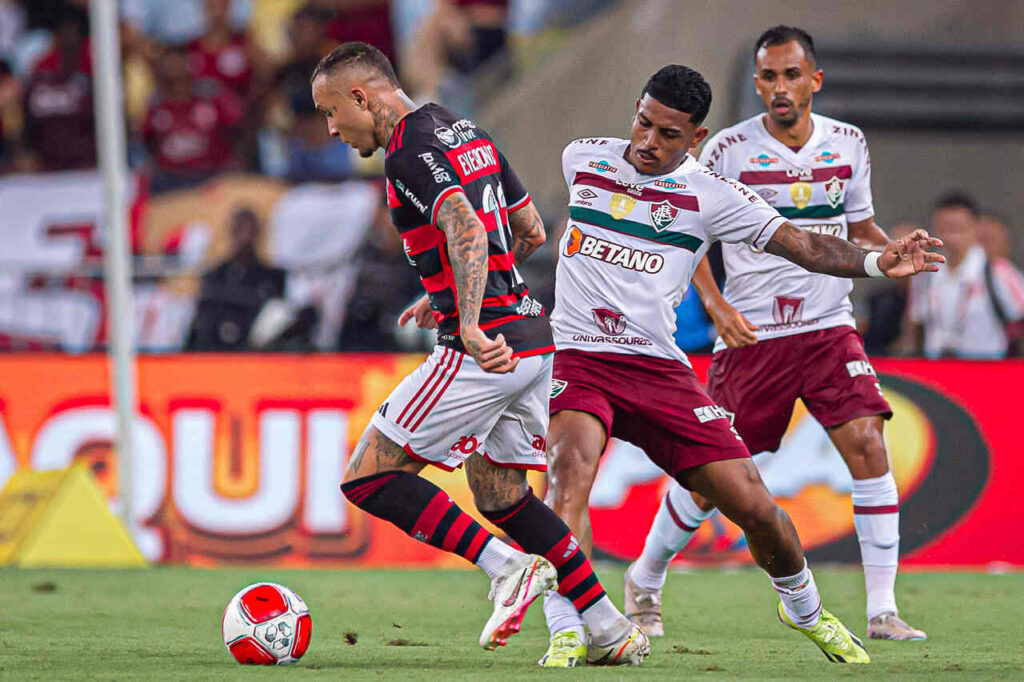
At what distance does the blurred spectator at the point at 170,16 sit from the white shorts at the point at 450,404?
41.6 ft

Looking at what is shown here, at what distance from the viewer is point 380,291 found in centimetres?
1194

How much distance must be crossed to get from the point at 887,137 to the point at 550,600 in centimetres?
946

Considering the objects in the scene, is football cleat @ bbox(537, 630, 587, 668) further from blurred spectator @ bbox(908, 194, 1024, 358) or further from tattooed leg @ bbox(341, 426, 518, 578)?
blurred spectator @ bbox(908, 194, 1024, 358)

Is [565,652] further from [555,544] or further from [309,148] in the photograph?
[309,148]

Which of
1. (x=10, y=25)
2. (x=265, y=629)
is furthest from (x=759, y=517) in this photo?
(x=10, y=25)

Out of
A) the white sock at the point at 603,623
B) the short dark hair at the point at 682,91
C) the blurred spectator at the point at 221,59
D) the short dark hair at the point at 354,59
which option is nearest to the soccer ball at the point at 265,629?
the white sock at the point at 603,623

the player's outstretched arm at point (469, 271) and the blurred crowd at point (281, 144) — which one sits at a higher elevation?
the player's outstretched arm at point (469, 271)

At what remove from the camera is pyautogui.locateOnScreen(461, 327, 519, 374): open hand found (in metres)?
5.08

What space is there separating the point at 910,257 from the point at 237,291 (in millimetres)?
7550

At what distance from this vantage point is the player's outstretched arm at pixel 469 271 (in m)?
5.10

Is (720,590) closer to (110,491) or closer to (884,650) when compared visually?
(884,650)

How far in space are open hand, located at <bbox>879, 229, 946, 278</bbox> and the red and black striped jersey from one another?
1.26 metres

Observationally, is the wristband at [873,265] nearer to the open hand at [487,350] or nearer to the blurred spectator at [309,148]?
the open hand at [487,350]

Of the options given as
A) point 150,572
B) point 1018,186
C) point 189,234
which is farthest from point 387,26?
point 150,572
